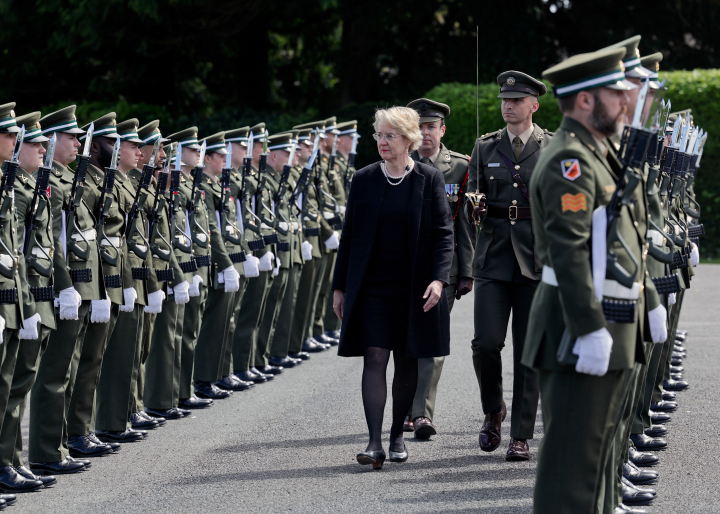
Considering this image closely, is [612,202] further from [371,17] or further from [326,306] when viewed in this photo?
[371,17]

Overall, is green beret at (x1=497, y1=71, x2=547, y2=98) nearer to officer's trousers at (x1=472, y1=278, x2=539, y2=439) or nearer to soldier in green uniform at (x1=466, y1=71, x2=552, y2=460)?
soldier in green uniform at (x1=466, y1=71, x2=552, y2=460)

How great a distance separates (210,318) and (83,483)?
10.3ft

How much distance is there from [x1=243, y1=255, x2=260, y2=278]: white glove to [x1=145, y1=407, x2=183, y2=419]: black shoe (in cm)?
166

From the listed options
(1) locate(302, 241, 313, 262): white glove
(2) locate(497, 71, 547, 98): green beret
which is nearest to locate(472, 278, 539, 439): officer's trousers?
(2) locate(497, 71, 547, 98): green beret

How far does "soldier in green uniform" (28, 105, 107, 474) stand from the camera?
20.8 feet

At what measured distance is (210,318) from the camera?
9.08m

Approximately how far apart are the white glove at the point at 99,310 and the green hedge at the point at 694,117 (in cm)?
1313

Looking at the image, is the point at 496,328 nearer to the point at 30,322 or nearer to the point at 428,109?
the point at 428,109

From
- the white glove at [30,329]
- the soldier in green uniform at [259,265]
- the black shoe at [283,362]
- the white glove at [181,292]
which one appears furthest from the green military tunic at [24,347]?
the black shoe at [283,362]

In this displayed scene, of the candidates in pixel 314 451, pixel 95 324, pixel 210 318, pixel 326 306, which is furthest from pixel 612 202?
pixel 326 306

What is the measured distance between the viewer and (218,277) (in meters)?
8.91

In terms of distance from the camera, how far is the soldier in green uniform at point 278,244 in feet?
33.1

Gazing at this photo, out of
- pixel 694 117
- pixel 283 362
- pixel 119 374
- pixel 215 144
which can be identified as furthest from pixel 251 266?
pixel 694 117

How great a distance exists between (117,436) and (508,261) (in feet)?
9.22
